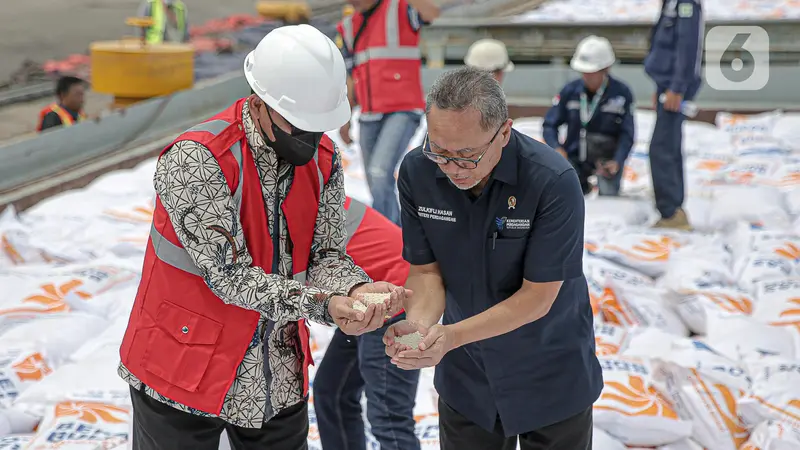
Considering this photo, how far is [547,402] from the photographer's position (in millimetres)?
1915

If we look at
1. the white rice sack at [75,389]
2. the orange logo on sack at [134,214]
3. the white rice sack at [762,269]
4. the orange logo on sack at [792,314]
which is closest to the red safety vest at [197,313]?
the white rice sack at [75,389]

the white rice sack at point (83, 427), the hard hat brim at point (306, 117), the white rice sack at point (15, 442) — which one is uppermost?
the hard hat brim at point (306, 117)

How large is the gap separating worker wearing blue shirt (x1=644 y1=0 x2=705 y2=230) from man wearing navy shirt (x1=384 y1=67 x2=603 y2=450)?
3229 mm

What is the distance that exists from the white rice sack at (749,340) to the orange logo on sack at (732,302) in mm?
265

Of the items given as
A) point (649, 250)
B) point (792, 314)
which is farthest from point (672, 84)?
point (792, 314)

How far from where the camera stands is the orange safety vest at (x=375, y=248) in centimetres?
242

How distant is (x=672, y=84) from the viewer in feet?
16.0

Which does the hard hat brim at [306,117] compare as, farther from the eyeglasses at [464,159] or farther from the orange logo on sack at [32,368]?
the orange logo on sack at [32,368]

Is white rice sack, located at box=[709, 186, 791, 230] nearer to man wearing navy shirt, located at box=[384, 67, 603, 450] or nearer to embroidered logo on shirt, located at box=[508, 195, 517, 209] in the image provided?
man wearing navy shirt, located at box=[384, 67, 603, 450]

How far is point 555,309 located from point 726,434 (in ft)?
4.16

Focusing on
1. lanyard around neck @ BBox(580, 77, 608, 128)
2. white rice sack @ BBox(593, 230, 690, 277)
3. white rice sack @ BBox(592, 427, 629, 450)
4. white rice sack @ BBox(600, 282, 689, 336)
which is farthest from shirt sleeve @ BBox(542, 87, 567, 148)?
white rice sack @ BBox(592, 427, 629, 450)

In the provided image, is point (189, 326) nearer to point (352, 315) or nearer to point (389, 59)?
point (352, 315)

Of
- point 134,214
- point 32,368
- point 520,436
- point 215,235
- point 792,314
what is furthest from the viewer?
point 134,214

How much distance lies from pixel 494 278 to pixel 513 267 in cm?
5
